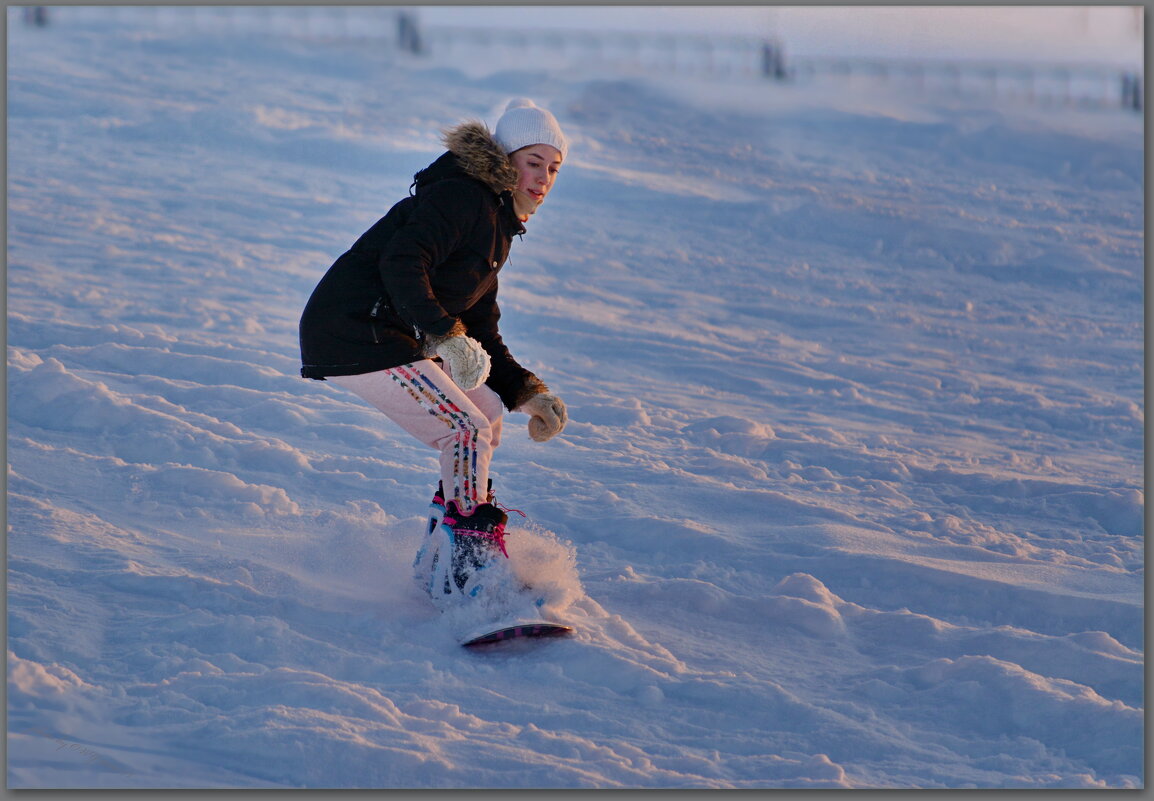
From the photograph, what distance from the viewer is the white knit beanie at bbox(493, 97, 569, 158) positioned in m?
3.41

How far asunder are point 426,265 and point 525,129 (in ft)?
1.75

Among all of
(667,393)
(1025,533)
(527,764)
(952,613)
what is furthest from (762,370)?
(527,764)

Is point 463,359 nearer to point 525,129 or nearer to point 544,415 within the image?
point 544,415

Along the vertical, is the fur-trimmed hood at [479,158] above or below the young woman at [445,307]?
above

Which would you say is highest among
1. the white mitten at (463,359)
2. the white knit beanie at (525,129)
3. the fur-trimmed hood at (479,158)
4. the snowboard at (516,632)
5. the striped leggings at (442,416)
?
the white knit beanie at (525,129)

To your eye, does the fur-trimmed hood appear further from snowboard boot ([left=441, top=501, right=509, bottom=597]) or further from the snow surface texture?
the snow surface texture

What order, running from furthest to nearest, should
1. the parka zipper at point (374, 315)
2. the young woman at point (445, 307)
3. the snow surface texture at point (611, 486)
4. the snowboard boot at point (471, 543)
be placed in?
1. the snowboard boot at point (471, 543)
2. the parka zipper at point (374, 315)
3. the young woman at point (445, 307)
4. the snow surface texture at point (611, 486)

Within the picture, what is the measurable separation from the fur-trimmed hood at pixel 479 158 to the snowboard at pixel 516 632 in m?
1.25

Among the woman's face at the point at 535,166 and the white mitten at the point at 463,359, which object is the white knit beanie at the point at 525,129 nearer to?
the woman's face at the point at 535,166

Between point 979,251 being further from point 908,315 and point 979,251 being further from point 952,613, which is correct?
point 952,613

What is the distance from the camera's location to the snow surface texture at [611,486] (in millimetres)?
2949

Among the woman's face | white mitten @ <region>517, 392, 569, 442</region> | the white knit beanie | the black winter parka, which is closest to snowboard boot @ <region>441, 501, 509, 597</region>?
white mitten @ <region>517, 392, 569, 442</region>

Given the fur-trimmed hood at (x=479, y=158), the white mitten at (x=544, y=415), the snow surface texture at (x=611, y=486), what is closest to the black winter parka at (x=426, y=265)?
the fur-trimmed hood at (x=479, y=158)

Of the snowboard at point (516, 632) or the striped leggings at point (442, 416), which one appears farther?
the striped leggings at point (442, 416)
